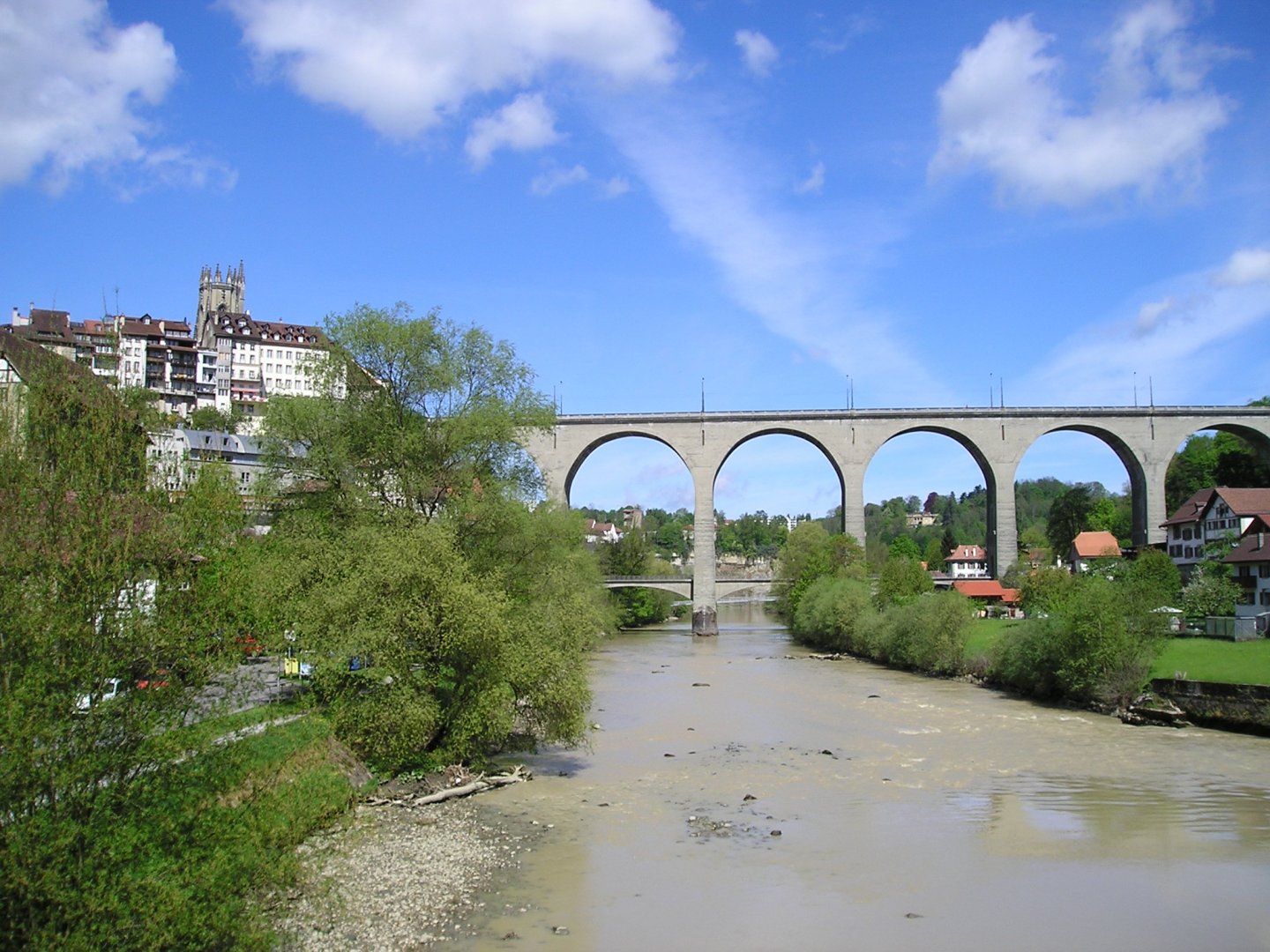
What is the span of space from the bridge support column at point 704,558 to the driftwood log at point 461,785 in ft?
128

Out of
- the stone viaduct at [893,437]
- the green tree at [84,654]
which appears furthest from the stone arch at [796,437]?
the green tree at [84,654]

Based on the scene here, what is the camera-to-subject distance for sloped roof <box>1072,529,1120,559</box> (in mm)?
57438

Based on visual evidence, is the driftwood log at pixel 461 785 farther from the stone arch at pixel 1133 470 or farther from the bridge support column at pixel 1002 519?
the stone arch at pixel 1133 470

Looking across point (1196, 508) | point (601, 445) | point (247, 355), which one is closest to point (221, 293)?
point (247, 355)

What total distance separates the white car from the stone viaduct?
44.9m

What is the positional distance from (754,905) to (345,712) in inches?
281

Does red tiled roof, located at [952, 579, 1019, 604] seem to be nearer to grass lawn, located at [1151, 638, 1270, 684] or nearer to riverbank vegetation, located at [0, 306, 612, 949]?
grass lawn, located at [1151, 638, 1270, 684]

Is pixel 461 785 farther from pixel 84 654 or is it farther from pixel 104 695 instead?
pixel 84 654

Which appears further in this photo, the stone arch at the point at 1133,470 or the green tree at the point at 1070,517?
the green tree at the point at 1070,517

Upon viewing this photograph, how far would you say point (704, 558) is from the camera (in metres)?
56.2

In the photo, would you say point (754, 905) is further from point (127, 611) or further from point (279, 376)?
point (279, 376)

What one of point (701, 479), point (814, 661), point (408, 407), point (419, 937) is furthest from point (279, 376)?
point (419, 937)

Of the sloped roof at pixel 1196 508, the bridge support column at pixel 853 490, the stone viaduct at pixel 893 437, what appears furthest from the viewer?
the bridge support column at pixel 853 490

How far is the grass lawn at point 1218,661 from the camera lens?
22.2 meters
